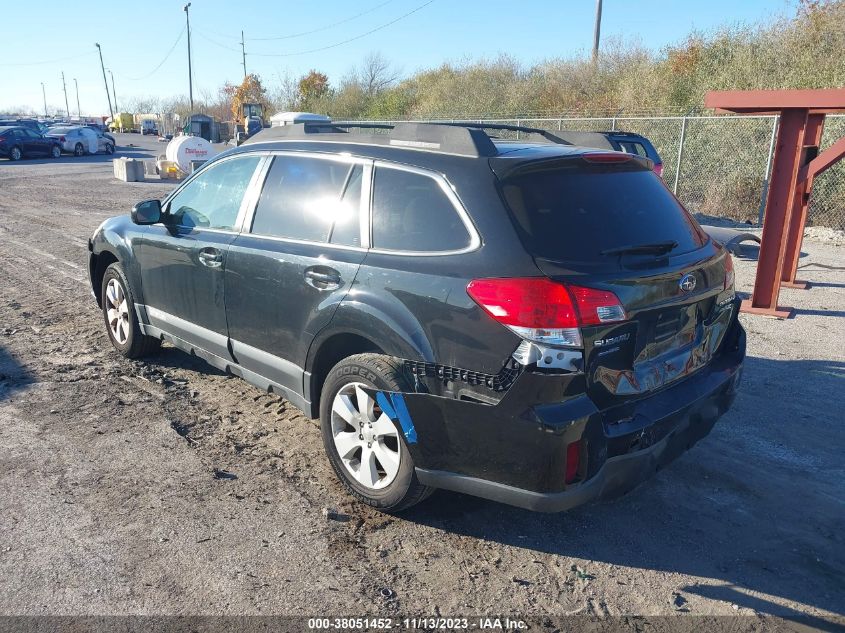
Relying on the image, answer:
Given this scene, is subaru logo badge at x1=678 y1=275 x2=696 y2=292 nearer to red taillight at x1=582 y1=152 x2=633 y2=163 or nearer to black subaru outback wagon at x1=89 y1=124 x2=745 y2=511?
black subaru outback wagon at x1=89 y1=124 x2=745 y2=511

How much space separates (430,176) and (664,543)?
2.11m

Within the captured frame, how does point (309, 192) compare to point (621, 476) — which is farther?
point (309, 192)

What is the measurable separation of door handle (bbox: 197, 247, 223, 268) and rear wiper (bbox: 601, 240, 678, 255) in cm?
250

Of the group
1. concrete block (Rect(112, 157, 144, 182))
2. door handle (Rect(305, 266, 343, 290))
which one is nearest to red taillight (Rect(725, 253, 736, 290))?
door handle (Rect(305, 266, 343, 290))

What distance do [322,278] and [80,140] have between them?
39.4m

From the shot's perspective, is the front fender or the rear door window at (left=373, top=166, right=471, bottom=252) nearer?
the rear door window at (left=373, top=166, right=471, bottom=252)

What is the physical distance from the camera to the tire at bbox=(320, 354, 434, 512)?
3.29 metres

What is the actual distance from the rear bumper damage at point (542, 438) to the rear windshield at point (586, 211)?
62cm

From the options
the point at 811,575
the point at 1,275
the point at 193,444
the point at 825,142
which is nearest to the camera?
the point at 811,575

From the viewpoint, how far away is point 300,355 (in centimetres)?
→ 386

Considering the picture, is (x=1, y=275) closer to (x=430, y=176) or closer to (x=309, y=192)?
(x=309, y=192)

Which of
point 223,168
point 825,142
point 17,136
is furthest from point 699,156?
point 17,136

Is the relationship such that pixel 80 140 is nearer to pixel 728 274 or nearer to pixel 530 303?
pixel 728 274

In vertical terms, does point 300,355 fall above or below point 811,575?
above
